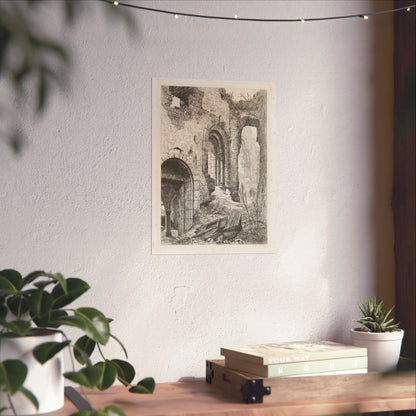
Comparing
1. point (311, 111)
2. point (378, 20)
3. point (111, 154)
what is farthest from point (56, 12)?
point (378, 20)

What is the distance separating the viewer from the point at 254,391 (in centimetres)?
161

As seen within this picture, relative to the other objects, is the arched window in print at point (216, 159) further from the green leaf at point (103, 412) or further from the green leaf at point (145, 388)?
the green leaf at point (103, 412)

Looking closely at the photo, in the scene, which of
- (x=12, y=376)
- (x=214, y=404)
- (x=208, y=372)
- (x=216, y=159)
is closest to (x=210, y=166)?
(x=216, y=159)

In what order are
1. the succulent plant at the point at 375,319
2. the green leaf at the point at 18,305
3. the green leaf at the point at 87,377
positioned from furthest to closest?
the succulent plant at the point at 375,319 < the green leaf at the point at 18,305 < the green leaf at the point at 87,377

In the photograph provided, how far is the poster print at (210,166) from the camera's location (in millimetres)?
1943

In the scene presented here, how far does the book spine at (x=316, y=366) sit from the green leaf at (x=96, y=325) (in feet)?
1.55

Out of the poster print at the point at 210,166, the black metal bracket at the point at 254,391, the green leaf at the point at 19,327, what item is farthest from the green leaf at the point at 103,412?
the poster print at the point at 210,166

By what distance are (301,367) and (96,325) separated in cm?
60

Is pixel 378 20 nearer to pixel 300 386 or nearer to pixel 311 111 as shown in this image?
pixel 311 111

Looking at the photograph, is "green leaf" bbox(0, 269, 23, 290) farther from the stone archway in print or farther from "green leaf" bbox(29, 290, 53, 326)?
the stone archway in print

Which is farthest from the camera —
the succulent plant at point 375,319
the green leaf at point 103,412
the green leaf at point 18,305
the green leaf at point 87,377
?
the succulent plant at point 375,319

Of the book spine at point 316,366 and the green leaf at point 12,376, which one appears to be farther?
the book spine at point 316,366

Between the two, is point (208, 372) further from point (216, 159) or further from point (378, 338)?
point (216, 159)

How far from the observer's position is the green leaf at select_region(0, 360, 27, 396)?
49.3 inches
